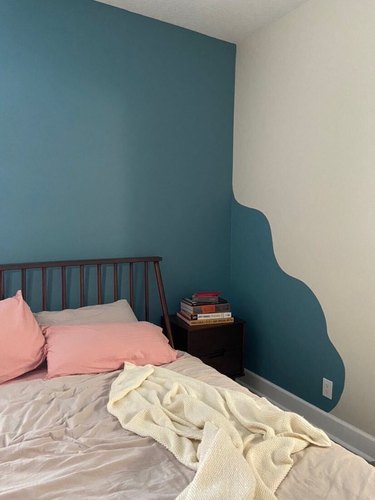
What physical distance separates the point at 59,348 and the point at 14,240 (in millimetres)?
744

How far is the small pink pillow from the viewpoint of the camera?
6.27 feet

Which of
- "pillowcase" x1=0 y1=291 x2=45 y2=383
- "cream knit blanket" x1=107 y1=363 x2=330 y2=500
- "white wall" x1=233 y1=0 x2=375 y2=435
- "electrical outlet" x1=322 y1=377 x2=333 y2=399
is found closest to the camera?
"cream knit blanket" x1=107 y1=363 x2=330 y2=500

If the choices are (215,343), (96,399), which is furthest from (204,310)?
(96,399)

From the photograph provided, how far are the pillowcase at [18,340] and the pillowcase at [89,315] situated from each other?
18 cm

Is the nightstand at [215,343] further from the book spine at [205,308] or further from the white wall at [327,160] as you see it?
the white wall at [327,160]

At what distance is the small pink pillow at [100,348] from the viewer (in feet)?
6.27

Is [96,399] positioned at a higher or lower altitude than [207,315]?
lower

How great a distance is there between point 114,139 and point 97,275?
2.84 feet

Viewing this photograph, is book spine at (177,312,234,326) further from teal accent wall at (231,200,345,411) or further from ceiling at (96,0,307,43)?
ceiling at (96,0,307,43)

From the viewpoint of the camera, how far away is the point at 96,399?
1.64 meters

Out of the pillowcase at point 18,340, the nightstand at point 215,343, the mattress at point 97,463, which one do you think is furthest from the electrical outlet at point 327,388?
the pillowcase at point 18,340

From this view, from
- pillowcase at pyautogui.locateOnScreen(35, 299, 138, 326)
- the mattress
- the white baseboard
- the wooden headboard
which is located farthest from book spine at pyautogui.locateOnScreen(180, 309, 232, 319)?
the mattress

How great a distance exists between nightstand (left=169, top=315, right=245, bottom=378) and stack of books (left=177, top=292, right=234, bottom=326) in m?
0.04

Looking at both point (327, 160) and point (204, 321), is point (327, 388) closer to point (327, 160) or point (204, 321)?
point (204, 321)
